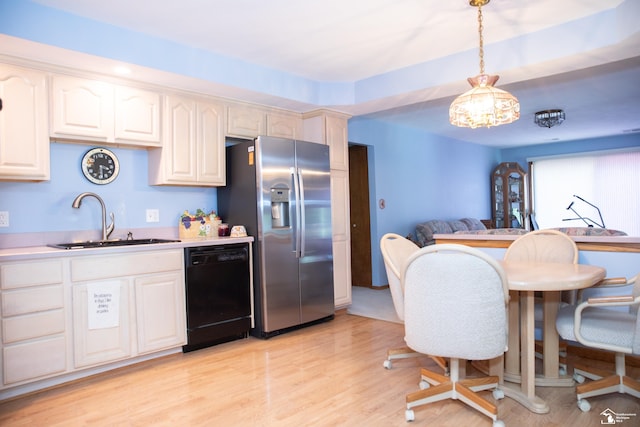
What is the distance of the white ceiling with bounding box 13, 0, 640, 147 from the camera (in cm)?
279

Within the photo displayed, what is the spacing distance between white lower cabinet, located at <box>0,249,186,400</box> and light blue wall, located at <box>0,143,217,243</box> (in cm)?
59

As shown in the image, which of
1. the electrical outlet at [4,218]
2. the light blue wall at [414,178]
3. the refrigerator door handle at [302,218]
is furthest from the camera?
the light blue wall at [414,178]

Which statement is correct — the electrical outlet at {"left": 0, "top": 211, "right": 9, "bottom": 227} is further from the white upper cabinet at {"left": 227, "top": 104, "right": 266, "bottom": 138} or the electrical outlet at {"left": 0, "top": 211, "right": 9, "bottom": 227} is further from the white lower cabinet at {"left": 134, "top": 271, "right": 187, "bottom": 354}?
the white upper cabinet at {"left": 227, "top": 104, "right": 266, "bottom": 138}

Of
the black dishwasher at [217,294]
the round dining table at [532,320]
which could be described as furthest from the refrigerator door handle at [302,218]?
the round dining table at [532,320]

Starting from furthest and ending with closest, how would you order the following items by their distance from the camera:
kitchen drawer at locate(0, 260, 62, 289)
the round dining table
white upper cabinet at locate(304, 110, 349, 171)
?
white upper cabinet at locate(304, 110, 349, 171) < kitchen drawer at locate(0, 260, 62, 289) < the round dining table

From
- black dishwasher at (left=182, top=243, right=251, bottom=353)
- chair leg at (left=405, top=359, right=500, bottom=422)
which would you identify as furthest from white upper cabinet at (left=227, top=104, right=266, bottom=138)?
chair leg at (left=405, top=359, right=500, bottom=422)

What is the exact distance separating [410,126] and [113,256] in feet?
16.2

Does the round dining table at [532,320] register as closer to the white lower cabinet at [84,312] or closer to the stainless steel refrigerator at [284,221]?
the stainless steel refrigerator at [284,221]

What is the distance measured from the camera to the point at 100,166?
346cm

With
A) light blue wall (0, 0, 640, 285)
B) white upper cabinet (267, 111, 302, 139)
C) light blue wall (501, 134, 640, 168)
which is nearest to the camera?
light blue wall (0, 0, 640, 285)

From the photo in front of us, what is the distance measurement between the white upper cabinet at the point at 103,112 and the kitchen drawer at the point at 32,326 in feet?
4.01

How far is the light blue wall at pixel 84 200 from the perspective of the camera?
3107 millimetres

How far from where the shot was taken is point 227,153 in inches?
163

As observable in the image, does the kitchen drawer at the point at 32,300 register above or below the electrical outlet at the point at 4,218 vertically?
below
